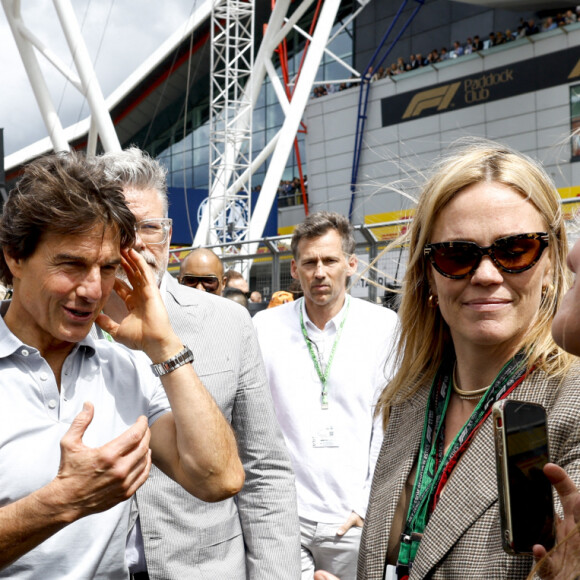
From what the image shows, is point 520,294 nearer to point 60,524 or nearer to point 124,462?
point 124,462

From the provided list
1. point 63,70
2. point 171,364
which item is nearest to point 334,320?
point 171,364

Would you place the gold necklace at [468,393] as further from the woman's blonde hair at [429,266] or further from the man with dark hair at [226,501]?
the man with dark hair at [226,501]

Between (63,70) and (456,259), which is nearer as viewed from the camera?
(456,259)

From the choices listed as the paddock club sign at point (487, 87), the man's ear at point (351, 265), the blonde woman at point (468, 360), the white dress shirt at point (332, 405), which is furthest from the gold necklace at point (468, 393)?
the paddock club sign at point (487, 87)

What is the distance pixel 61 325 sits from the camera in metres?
1.86

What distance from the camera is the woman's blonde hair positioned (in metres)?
1.82

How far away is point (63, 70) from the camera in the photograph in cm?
1962

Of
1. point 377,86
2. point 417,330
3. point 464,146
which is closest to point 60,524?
point 417,330

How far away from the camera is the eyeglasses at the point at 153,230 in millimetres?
2891

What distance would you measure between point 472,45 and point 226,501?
2557 cm

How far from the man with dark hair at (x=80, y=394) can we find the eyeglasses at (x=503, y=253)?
31.5 inches

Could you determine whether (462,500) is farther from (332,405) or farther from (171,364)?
(332,405)

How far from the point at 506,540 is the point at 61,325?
4.04 feet

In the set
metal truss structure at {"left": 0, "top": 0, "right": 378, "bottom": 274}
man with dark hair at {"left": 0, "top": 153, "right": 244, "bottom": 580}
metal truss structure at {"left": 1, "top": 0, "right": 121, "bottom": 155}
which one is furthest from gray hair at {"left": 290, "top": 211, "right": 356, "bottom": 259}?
metal truss structure at {"left": 1, "top": 0, "right": 121, "bottom": 155}
